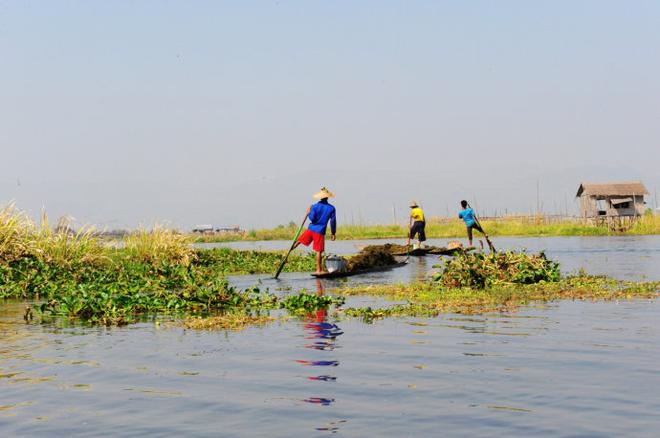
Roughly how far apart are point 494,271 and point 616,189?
4268 cm

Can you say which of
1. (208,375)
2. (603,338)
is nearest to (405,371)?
(208,375)

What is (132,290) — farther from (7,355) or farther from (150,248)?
(150,248)

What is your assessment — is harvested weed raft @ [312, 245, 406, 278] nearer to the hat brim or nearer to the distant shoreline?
the hat brim

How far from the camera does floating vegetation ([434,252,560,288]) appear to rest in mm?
15945

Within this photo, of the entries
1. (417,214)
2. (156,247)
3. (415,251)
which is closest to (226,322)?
(156,247)

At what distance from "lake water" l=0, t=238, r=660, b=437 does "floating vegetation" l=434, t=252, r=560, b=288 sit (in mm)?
3917

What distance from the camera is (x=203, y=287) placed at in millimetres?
14234

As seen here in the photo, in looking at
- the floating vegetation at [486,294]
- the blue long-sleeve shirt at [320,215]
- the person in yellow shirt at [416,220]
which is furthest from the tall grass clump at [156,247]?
the person in yellow shirt at [416,220]

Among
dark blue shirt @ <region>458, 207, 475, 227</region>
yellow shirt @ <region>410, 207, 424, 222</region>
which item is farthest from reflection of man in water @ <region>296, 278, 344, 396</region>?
yellow shirt @ <region>410, 207, 424, 222</region>

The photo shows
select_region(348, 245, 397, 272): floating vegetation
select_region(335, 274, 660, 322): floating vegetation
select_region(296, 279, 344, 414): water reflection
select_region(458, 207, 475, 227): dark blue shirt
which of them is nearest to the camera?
select_region(296, 279, 344, 414): water reflection

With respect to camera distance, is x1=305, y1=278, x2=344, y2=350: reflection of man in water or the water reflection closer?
the water reflection

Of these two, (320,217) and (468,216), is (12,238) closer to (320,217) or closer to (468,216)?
(320,217)

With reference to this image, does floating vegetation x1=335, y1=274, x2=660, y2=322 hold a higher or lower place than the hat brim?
lower

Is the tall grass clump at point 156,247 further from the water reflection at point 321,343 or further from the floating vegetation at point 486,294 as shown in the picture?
the water reflection at point 321,343
